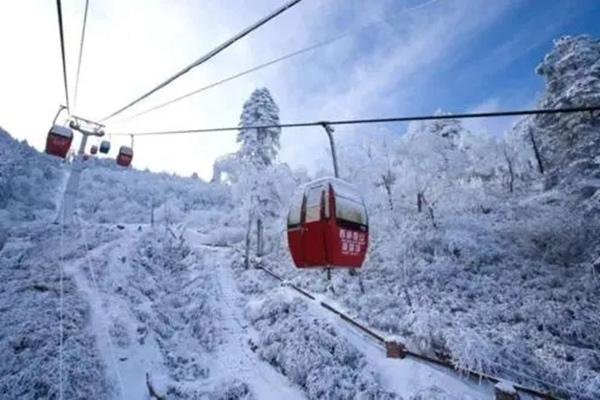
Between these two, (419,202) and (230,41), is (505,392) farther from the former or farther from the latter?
(419,202)

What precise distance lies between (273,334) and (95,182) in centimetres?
5090

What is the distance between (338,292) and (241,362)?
22.2ft

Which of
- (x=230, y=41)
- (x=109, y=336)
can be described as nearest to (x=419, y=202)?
(x=109, y=336)

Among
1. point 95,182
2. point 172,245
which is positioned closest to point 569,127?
point 172,245

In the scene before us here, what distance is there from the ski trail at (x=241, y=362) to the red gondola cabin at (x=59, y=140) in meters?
10.6

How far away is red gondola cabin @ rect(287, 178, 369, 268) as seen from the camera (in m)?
7.09

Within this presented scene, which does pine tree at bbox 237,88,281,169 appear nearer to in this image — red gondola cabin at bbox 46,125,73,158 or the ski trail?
the ski trail

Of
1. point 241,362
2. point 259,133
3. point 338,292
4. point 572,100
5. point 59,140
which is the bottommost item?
point 241,362

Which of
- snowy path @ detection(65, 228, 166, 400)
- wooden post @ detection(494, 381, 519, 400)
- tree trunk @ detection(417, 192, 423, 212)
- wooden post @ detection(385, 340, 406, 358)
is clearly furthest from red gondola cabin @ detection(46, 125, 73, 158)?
tree trunk @ detection(417, 192, 423, 212)

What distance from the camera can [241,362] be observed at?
15195 mm

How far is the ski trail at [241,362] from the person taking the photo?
1314 cm

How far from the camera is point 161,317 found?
18.1m

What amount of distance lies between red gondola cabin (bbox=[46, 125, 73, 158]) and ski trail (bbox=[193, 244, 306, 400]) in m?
10.6

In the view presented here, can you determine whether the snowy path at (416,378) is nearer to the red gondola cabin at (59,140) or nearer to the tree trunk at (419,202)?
the red gondola cabin at (59,140)
